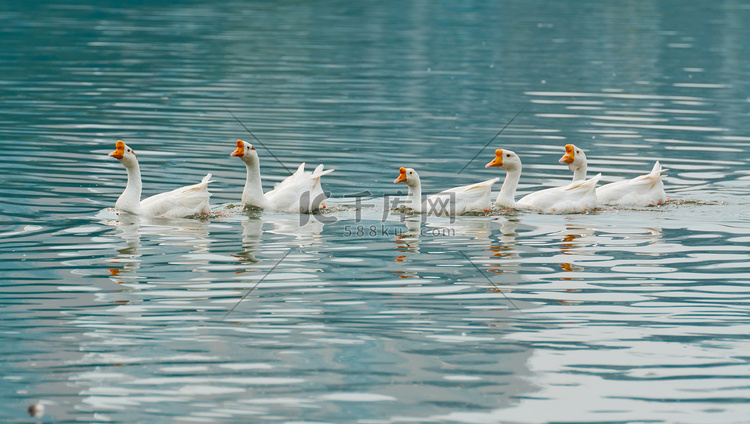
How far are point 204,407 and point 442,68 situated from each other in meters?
35.9

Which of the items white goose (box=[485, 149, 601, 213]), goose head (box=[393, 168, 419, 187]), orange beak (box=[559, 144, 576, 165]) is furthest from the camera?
orange beak (box=[559, 144, 576, 165])

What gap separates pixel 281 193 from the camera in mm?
18156

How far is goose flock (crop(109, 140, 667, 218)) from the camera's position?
17.3 metres

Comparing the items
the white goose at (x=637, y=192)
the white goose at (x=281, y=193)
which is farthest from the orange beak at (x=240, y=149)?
the white goose at (x=637, y=192)

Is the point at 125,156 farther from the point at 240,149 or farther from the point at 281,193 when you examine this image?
the point at 281,193

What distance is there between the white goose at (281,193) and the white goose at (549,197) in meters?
3.26

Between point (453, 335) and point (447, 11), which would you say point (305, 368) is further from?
point (447, 11)

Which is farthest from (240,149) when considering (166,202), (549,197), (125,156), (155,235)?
(549,197)

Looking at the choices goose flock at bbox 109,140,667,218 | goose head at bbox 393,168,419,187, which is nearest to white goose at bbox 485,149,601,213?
goose flock at bbox 109,140,667,218

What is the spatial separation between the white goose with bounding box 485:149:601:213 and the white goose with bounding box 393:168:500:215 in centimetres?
44

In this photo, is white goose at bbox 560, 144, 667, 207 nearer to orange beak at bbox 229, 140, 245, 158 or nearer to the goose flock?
the goose flock

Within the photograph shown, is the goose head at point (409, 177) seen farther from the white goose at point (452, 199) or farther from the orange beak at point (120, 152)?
the orange beak at point (120, 152)

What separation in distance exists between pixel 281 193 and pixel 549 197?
4878 mm

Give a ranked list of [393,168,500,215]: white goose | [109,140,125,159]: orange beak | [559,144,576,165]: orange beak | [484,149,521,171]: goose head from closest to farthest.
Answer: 1. [109,140,125,159]: orange beak
2. [393,168,500,215]: white goose
3. [484,149,521,171]: goose head
4. [559,144,576,165]: orange beak
